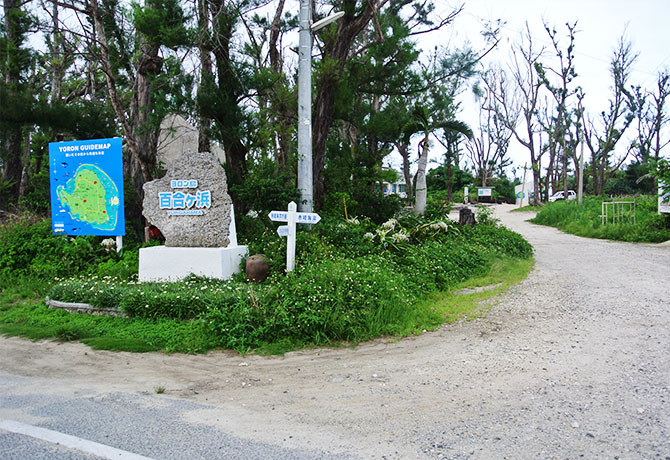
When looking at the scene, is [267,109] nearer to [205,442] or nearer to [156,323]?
[156,323]

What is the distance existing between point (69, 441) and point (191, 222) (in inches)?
215

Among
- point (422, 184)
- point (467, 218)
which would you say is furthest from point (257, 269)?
point (422, 184)

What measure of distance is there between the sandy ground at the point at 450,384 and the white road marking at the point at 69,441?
2.23ft

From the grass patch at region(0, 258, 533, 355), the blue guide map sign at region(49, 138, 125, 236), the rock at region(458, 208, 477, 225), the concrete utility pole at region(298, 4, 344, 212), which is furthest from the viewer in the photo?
the rock at region(458, 208, 477, 225)

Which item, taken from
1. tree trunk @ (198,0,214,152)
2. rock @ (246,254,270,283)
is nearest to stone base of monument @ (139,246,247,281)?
rock @ (246,254,270,283)

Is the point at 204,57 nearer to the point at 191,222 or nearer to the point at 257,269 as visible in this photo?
the point at 191,222

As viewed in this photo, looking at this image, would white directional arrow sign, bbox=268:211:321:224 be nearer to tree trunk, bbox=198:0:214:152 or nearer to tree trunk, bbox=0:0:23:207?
tree trunk, bbox=198:0:214:152

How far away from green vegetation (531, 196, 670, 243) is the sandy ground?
977cm

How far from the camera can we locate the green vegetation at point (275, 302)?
577 centimetres

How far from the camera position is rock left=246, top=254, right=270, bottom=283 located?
7816mm

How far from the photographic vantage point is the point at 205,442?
133 inches

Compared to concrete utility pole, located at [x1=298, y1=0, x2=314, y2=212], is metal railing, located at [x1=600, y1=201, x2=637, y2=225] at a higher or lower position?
lower

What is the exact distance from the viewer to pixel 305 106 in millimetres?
9273

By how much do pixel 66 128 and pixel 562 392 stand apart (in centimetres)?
1293
